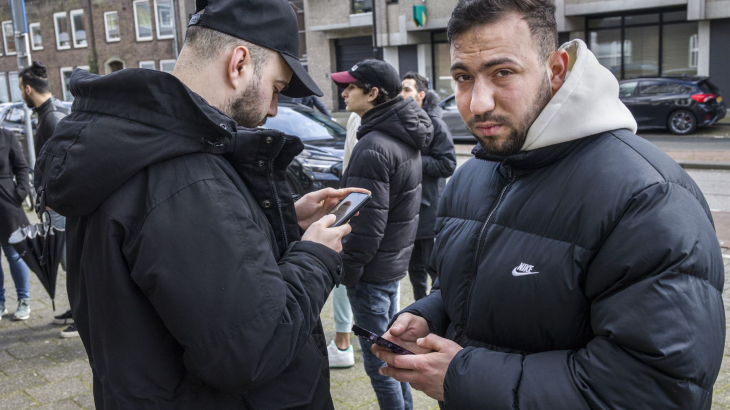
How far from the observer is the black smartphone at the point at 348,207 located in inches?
86.7

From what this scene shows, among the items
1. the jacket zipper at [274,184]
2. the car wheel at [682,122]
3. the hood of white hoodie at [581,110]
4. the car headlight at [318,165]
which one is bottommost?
the car wheel at [682,122]

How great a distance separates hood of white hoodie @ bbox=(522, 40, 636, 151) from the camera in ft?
5.56

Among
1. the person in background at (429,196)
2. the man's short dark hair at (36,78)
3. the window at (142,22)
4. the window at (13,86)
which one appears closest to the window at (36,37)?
the window at (13,86)

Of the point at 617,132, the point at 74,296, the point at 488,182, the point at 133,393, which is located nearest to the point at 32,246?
the point at 74,296

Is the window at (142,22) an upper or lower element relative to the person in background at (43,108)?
upper

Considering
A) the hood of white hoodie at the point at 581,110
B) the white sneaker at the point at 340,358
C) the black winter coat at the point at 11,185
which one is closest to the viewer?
the hood of white hoodie at the point at 581,110

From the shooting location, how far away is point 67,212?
169cm

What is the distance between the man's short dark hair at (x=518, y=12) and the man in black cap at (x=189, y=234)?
1.79ft

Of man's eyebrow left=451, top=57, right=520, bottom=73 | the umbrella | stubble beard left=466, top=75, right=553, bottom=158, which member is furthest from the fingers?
the umbrella

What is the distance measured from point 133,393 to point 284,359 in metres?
0.39

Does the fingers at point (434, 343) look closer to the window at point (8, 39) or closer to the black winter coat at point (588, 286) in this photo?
the black winter coat at point (588, 286)

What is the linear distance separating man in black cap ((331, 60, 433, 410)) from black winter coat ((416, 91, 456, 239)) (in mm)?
643

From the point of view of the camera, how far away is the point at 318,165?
29.5ft

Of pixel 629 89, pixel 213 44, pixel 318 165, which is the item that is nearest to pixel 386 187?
pixel 213 44
